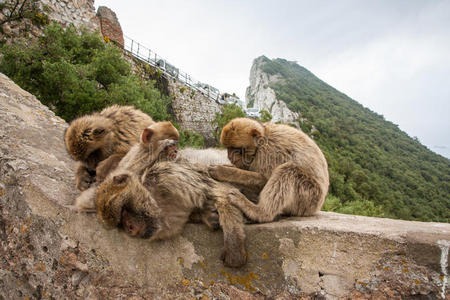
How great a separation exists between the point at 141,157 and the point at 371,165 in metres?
43.7

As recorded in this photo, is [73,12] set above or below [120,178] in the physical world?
above

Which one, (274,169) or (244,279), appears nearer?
(244,279)

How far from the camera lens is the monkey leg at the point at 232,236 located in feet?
5.08

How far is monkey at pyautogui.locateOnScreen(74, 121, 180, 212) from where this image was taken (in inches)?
71.8

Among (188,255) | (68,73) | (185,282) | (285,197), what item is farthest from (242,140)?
(68,73)

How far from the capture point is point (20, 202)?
2125mm

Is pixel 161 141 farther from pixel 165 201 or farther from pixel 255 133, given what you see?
pixel 255 133

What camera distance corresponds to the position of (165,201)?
1.67 metres

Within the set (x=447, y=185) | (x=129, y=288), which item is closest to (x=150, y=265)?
(x=129, y=288)

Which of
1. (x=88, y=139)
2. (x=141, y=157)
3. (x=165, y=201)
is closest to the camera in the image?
(x=165, y=201)

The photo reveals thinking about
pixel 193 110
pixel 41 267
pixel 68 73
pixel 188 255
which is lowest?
pixel 41 267

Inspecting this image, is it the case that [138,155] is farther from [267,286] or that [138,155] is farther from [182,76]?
[182,76]

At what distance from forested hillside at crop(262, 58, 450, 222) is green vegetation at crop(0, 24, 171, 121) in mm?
9188

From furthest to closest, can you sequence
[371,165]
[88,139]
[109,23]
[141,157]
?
[371,165], [109,23], [88,139], [141,157]
